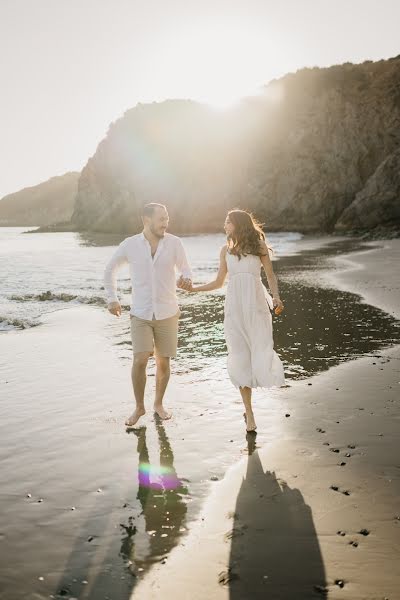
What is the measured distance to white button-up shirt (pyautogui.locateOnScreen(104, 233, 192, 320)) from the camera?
5070 mm

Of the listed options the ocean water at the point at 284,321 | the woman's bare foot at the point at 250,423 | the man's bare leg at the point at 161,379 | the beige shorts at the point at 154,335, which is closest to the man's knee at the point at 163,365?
the man's bare leg at the point at 161,379

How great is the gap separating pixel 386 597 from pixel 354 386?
12.0ft

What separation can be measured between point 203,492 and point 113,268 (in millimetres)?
2472

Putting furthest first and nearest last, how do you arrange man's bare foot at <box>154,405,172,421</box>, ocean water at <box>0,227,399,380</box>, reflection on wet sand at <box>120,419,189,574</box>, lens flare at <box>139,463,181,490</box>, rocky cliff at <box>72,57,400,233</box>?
rocky cliff at <box>72,57,400,233</box> → ocean water at <box>0,227,399,380</box> → man's bare foot at <box>154,405,172,421</box> → lens flare at <box>139,463,181,490</box> → reflection on wet sand at <box>120,419,189,574</box>

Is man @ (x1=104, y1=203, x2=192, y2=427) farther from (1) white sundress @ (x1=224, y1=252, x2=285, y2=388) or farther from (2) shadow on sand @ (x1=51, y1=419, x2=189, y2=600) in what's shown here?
(2) shadow on sand @ (x1=51, y1=419, x2=189, y2=600)

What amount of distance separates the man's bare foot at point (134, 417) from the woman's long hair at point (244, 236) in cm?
186

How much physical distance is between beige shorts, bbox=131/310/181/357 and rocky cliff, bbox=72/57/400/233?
153 feet

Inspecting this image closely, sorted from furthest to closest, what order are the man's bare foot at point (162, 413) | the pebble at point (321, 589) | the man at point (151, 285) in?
the man's bare foot at point (162, 413) → the man at point (151, 285) → the pebble at point (321, 589)

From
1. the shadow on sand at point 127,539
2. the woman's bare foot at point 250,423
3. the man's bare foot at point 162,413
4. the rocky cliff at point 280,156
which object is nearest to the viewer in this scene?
the shadow on sand at point 127,539

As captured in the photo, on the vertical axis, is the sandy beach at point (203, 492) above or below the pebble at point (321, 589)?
above

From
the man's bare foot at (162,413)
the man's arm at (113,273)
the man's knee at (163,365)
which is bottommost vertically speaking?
the man's bare foot at (162,413)

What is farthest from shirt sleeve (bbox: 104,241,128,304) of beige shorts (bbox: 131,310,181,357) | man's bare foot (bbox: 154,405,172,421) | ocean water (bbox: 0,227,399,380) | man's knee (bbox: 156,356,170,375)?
ocean water (bbox: 0,227,399,380)

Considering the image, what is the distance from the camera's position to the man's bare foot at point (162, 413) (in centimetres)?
534

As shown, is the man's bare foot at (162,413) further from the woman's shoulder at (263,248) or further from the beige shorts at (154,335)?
the woman's shoulder at (263,248)
